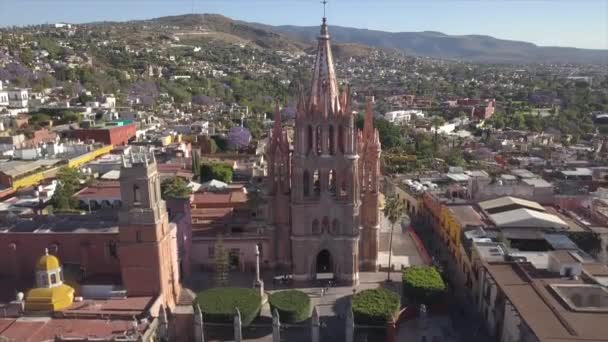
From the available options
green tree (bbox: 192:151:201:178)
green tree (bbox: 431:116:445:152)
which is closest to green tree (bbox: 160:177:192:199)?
green tree (bbox: 192:151:201:178)

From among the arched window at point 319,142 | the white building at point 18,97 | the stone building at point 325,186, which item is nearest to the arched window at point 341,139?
the stone building at point 325,186

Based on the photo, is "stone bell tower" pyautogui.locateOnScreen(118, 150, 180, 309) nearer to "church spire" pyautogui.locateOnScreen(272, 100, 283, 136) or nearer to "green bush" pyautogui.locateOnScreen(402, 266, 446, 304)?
"church spire" pyautogui.locateOnScreen(272, 100, 283, 136)

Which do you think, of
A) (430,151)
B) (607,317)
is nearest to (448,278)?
(607,317)

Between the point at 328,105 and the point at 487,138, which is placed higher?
the point at 328,105

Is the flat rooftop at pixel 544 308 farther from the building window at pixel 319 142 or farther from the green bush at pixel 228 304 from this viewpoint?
the green bush at pixel 228 304

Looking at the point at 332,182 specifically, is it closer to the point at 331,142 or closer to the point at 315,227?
the point at 331,142

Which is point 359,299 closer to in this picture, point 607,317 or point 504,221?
point 607,317
